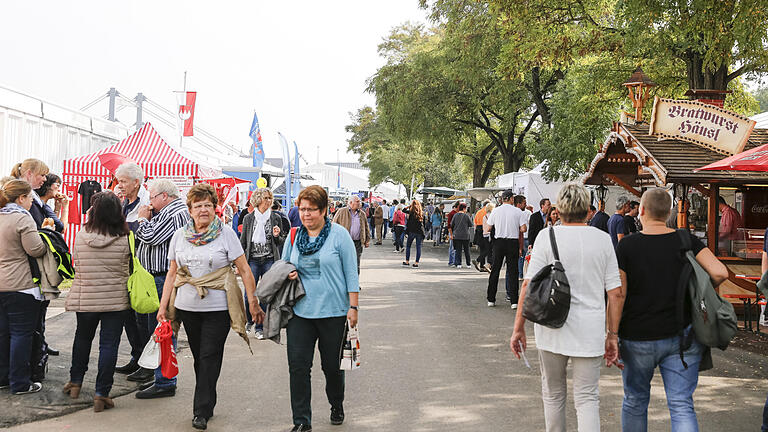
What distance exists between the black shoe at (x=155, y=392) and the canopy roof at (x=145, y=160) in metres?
10.5

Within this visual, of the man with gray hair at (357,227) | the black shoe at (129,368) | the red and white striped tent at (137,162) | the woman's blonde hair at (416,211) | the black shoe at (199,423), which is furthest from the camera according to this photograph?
the woman's blonde hair at (416,211)

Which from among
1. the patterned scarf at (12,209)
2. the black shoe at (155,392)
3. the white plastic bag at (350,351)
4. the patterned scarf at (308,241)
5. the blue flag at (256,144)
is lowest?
the black shoe at (155,392)

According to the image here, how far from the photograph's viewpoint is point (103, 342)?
227 inches

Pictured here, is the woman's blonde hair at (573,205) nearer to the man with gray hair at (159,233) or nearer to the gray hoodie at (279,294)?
the gray hoodie at (279,294)

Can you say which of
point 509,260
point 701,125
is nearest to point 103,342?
point 509,260

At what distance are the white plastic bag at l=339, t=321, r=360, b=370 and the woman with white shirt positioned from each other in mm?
1426

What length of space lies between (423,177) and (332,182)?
28290mm

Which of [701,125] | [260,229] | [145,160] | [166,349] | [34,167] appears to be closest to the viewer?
[166,349]

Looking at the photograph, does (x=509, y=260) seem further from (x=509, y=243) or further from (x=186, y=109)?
(x=186, y=109)

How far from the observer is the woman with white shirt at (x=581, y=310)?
4.21 m

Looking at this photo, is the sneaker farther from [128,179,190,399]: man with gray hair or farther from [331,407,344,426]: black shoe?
[331,407,344,426]: black shoe

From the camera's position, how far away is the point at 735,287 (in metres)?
11.1

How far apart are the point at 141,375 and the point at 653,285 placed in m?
4.63

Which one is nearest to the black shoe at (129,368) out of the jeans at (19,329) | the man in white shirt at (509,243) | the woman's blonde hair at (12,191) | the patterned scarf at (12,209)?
the jeans at (19,329)
